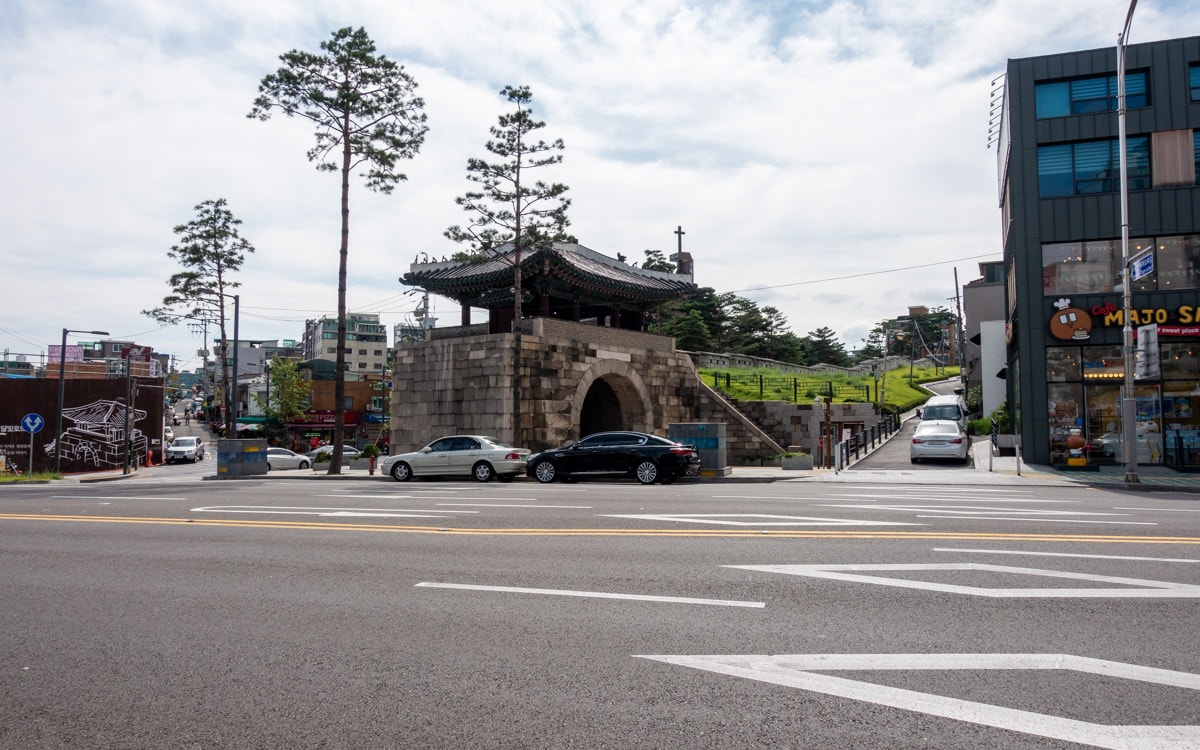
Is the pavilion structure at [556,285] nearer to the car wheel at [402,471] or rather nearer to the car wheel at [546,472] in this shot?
the car wheel at [402,471]

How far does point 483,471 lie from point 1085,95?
70.9 ft

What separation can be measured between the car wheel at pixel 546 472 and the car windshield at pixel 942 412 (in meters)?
18.2

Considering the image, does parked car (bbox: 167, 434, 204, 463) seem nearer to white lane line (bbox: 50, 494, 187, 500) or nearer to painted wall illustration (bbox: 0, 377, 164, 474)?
painted wall illustration (bbox: 0, 377, 164, 474)

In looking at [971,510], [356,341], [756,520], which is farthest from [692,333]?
[356,341]

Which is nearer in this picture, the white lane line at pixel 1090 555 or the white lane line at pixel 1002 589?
the white lane line at pixel 1002 589

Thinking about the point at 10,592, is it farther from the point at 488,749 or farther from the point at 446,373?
the point at 446,373

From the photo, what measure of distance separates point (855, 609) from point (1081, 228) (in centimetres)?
2308

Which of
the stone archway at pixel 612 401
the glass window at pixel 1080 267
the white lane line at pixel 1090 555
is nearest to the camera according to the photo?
the white lane line at pixel 1090 555

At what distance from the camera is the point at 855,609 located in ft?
20.8

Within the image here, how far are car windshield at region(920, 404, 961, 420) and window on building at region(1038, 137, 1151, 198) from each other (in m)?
11.0

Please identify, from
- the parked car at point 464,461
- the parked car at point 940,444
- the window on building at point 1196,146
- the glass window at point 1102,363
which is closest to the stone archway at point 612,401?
the parked car at point 464,461

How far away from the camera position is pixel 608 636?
221 inches

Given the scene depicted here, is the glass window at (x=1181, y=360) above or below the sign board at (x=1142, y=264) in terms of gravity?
below

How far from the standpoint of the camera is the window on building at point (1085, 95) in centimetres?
2431
